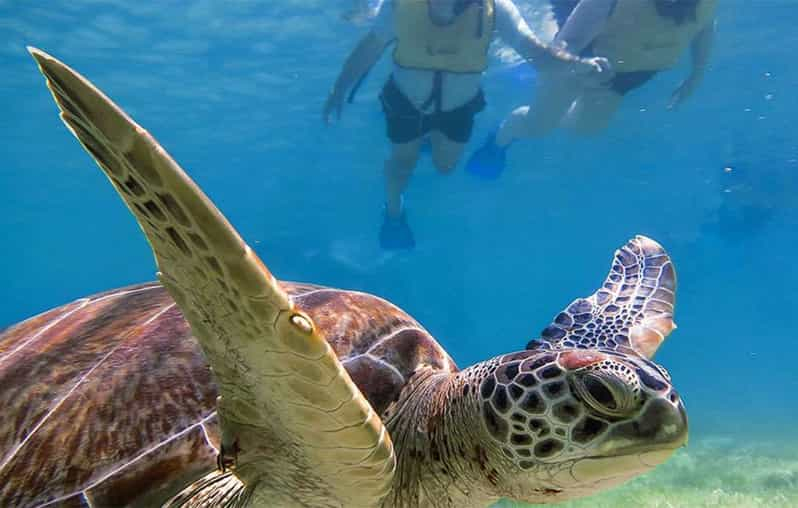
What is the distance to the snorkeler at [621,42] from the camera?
28.8ft

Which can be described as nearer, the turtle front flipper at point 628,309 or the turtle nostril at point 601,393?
the turtle nostril at point 601,393

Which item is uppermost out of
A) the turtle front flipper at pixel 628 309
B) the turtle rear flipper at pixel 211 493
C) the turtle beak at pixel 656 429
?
the turtle beak at pixel 656 429

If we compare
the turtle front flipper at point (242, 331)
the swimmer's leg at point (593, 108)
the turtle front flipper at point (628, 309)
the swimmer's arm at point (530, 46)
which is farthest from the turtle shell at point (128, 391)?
the swimmer's leg at point (593, 108)

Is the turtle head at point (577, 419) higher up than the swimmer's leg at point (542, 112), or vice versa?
the turtle head at point (577, 419)

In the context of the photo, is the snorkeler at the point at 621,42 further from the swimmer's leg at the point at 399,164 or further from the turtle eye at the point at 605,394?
the turtle eye at the point at 605,394

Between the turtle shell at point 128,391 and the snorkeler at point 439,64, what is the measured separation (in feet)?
23.9

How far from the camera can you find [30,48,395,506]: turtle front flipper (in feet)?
2.71

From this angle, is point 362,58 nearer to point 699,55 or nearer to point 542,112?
point 542,112

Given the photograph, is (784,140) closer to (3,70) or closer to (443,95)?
(443,95)

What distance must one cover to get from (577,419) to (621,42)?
30.0 ft

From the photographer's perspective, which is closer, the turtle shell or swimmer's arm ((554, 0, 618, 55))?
the turtle shell

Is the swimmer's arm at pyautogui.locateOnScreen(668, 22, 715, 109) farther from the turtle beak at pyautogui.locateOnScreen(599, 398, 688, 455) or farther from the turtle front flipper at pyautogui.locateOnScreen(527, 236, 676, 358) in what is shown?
the turtle beak at pyautogui.locateOnScreen(599, 398, 688, 455)

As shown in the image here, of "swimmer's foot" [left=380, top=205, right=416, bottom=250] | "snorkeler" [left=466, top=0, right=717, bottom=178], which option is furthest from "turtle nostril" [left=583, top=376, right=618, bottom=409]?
"swimmer's foot" [left=380, top=205, right=416, bottom=250]

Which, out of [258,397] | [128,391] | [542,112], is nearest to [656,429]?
[258,397]
